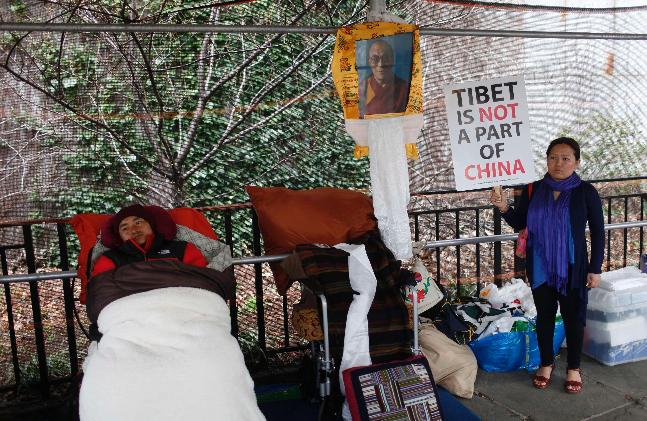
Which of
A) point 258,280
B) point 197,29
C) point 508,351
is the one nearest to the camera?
point 197,29

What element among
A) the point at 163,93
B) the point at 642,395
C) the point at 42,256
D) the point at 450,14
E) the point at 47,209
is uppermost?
the point at 450,14

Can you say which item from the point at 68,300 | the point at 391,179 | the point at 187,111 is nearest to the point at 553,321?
the point at 391,179

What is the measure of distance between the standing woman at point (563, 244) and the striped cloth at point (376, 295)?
0.74 metres

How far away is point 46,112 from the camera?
4121 mm

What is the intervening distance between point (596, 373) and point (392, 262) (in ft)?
5.24

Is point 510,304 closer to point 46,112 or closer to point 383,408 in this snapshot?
point 383,408

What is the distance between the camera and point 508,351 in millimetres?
3316

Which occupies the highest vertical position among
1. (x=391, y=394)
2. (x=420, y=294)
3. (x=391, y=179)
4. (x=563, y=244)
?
(x=391, y=179)

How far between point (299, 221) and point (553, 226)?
1.41m

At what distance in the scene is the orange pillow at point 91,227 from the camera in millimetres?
2617

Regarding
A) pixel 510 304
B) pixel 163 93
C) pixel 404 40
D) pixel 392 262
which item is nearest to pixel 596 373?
pixel 510 304

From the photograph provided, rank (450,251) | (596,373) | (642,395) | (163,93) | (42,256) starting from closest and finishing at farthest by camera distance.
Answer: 1. (642,395)
2. (596,373)
3. (42,256)
4. (163,93)
5. (450,251)

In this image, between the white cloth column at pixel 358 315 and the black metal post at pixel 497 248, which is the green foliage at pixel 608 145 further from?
the white cloth column at pixel 358 315

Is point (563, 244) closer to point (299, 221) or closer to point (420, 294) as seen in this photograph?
point (420, 294)
